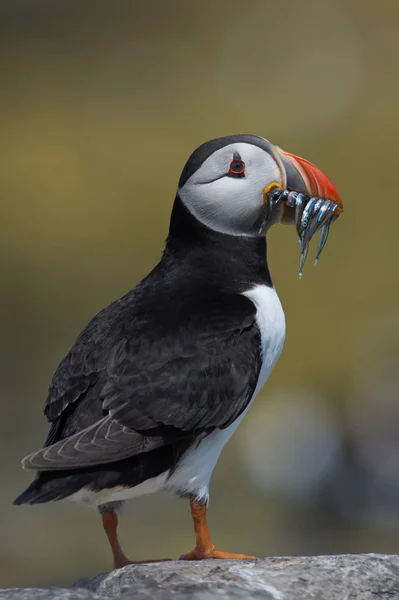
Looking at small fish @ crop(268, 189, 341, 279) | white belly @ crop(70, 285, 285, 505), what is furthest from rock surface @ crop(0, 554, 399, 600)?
small fish @ crop(268, 189, 341, 279)

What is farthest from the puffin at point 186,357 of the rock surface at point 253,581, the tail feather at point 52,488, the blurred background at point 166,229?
the blurred background at point 166,229

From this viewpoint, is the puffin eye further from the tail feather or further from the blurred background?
the blurred background

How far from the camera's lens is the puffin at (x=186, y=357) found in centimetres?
404

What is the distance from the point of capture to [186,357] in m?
4.23

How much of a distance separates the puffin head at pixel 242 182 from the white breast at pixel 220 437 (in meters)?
0.30

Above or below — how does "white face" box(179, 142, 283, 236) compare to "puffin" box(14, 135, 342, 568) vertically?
above

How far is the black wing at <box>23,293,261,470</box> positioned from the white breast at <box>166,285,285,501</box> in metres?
0.06

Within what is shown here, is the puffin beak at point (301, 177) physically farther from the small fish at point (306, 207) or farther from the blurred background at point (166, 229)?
the blurred background at point (166, 229)

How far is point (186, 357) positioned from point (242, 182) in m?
0.76

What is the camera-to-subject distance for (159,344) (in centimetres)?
424

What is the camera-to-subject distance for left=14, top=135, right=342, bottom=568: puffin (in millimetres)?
4035

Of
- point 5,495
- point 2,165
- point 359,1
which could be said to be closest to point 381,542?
point 5,495

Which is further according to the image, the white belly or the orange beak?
the orange beak

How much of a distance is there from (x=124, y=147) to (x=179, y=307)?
1086 centimetres
